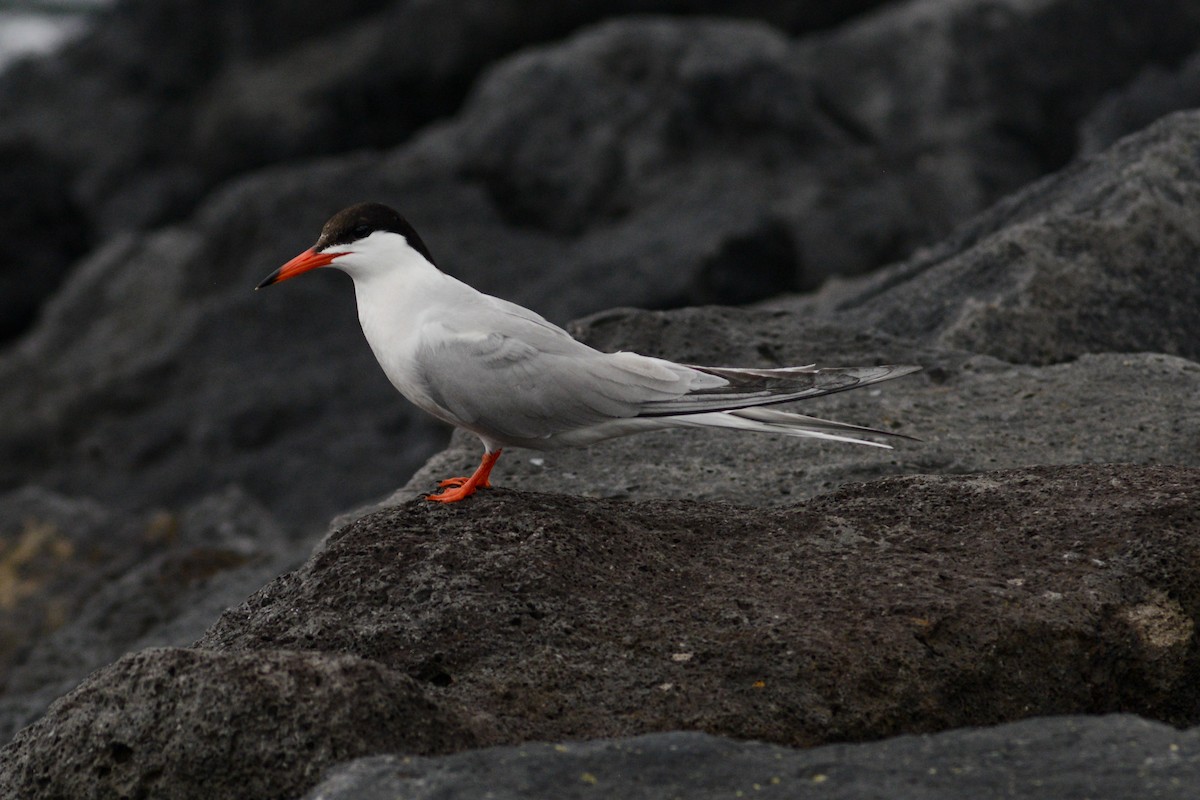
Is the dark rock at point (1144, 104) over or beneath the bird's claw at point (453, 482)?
over

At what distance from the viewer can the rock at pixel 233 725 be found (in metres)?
3.02

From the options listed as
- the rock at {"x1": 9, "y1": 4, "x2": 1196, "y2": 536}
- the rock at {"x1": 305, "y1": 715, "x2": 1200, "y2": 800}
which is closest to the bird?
the rock at {"x1": 305, "y1": 715, "x2": 1200, "y2": 800}

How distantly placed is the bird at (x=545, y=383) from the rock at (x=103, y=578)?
1.84 m

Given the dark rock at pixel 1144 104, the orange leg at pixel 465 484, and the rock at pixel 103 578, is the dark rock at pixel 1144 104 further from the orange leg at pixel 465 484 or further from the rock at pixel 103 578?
the orange leg at pixel 465 484

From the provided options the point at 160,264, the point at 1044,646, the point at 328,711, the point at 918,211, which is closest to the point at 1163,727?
the point at 1044,646

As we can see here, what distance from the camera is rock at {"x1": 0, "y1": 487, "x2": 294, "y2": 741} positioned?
6.27 metres

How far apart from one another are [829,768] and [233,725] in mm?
1227

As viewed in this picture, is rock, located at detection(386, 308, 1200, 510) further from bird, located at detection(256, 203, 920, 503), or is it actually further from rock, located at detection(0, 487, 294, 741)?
rock, located at detection(0, 487, 294, 741)

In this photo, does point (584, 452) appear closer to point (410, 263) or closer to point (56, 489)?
point (410, 263)

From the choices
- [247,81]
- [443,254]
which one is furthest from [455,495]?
[247,81]

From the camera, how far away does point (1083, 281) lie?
5.89 metres

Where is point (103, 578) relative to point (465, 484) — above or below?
below

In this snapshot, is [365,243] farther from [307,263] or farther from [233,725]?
[233,725]

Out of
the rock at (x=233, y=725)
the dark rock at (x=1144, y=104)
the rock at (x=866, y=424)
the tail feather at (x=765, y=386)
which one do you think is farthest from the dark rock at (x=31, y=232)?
the rock at (x=233, y=725)
